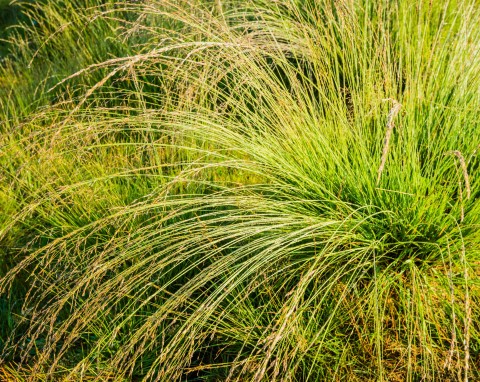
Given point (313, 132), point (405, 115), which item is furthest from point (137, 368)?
point (405, 115)

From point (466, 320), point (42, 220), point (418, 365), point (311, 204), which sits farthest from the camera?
point (42, 220)

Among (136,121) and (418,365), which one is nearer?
(418,365)

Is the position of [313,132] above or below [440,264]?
above

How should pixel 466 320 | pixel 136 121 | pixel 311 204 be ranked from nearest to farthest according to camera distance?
pixel 466 320 → pixel 311 204 → pixel 136 121

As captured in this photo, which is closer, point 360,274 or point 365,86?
point 360,274

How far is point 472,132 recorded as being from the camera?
2.62 m

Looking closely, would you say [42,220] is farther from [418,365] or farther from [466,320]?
[466,320]

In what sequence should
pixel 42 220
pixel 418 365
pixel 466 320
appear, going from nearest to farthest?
pixel 466 320 < pixel 418 365 < pixel 42 220

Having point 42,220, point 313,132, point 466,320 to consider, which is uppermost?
point 313,132

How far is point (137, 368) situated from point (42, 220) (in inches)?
40.0

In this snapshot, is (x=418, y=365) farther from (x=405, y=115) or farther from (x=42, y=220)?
(x=42, y=220)

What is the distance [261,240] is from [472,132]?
98 centimetres

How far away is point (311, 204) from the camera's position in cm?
255

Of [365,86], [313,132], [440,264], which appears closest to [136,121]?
[313,132]
